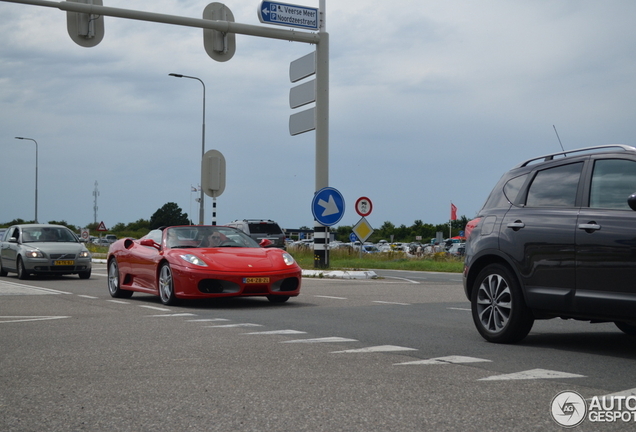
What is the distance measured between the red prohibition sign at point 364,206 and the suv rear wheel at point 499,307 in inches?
688

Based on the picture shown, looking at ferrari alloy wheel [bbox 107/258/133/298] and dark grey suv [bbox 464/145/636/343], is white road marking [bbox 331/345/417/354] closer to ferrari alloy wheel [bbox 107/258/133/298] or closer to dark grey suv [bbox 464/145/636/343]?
dark grey suv [bbox 464/145/636/343]

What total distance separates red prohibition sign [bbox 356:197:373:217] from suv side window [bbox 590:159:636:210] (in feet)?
60.5

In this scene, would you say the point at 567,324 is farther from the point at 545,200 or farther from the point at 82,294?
the point at 82,294

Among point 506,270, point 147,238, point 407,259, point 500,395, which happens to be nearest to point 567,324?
point 506,270

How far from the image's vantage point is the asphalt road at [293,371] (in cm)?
476

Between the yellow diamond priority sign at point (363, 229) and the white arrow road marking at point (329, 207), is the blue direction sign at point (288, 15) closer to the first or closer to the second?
the white arrow road marking at point (329, 207)

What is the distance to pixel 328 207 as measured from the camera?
23031 mm

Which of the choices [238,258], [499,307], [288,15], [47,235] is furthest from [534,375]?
[47,235]

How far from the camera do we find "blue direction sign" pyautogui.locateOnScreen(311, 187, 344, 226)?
75.2 feet

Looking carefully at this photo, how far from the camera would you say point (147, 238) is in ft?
46.8

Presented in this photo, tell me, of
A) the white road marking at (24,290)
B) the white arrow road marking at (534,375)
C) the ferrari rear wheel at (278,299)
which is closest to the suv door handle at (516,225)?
the white arrow road marking at (534,375)

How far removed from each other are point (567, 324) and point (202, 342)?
183 inches

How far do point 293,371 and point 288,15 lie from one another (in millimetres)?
18173

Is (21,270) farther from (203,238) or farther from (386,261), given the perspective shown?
(386,261)
